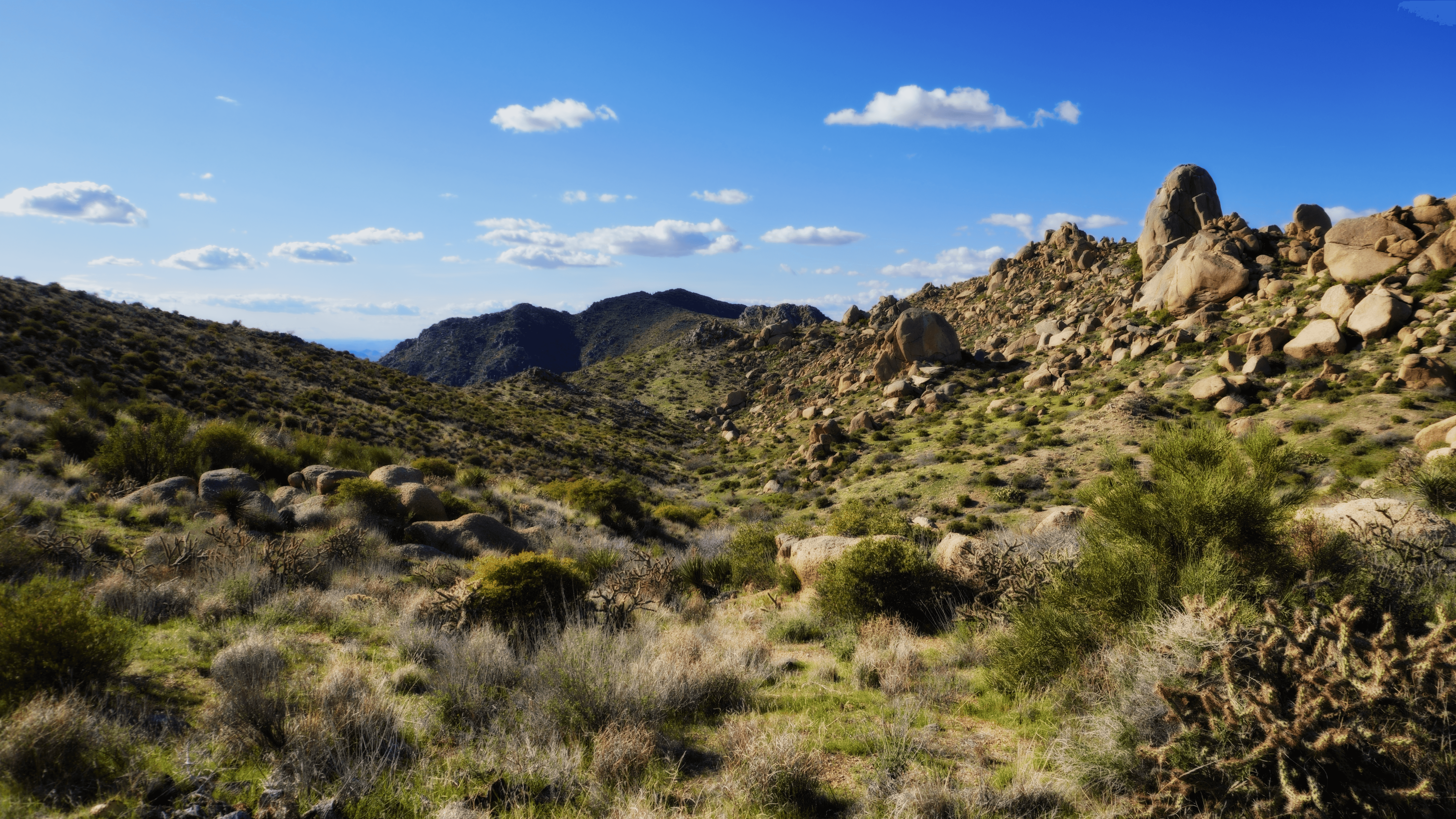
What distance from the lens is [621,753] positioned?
4656mm

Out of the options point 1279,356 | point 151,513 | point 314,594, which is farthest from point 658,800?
point 1279,356

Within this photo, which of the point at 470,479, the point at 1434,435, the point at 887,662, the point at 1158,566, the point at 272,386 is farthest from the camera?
the point at 272,386

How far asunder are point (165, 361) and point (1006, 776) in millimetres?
39016

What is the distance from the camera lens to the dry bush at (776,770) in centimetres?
438

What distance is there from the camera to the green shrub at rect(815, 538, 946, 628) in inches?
377

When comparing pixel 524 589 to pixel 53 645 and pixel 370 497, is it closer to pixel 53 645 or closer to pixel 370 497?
pixel 53 645

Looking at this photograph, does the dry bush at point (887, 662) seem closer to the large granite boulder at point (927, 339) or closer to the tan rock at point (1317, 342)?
the tan rock at point (1317, 342)

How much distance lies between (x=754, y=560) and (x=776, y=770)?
9224 mm

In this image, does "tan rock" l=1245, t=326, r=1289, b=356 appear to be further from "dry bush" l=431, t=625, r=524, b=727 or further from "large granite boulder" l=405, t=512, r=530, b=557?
"dry bush" l=431, t=625, r=524, b=727

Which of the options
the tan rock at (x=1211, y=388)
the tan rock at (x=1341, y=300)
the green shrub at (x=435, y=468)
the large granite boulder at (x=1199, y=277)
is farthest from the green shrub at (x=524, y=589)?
the large granite boulder at (x=1199, y=277)

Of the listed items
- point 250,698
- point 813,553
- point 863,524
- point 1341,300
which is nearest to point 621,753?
point 250,698

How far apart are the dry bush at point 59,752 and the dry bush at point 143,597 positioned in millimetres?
3507

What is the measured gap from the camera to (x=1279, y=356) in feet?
91.5

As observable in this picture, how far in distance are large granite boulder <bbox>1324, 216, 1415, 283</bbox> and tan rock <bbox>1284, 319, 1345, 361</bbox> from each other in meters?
5.08
